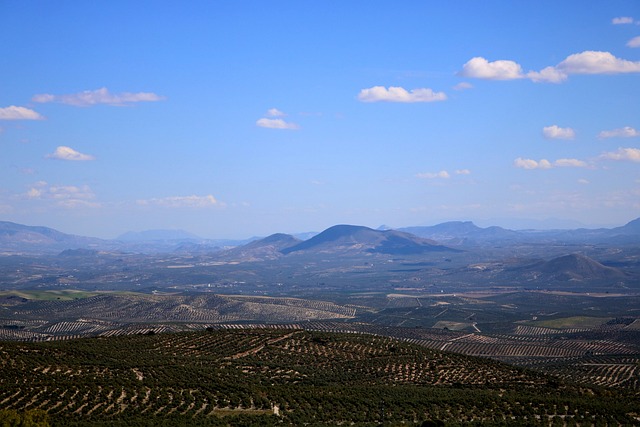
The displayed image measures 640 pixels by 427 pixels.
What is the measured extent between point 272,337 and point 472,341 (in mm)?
65031

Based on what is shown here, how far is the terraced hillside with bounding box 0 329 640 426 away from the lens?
50.0 meters

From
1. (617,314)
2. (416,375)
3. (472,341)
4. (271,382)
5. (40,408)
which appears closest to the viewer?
(40,408)

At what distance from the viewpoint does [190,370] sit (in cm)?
6069

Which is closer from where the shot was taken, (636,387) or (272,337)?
(636,387)

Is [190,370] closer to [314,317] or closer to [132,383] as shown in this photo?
[132,383]

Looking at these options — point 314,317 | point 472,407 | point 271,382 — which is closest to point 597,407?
Answer: point 472,407

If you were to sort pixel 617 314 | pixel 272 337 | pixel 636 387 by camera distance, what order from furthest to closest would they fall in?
1. pixel 617 314
2. pixel 272 337
3. pixel 636 387

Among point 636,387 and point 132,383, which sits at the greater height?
point 132,383

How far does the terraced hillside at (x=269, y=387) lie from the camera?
5000 cm

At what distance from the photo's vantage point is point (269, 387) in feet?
188

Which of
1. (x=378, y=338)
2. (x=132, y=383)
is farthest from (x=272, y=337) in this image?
(x=132, y=383)

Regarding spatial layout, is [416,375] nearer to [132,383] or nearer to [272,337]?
[272,337]

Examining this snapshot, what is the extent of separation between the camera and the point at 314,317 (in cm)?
19538

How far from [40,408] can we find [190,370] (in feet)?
47.1
